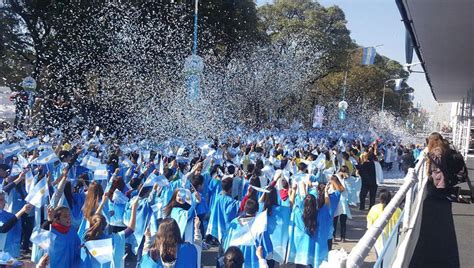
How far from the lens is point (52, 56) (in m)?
25.4

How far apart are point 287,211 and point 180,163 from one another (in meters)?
4.30

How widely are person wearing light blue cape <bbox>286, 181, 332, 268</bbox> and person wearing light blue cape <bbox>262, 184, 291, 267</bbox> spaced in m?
0.08

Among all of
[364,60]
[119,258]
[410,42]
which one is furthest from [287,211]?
[364,60]

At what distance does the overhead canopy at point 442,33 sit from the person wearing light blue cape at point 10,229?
5.31 metres

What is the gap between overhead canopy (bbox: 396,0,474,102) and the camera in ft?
23.3

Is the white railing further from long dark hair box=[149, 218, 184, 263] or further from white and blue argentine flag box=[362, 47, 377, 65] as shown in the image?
→ white and blue argentine flag box=[362, 47, 377, 65]

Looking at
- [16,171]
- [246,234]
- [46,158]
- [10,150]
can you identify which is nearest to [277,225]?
[246,234]

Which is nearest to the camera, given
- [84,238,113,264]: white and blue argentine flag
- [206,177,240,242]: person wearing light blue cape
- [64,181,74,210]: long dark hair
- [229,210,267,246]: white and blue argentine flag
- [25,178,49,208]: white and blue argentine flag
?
[84,238,113,264]: white and blue argentine flag

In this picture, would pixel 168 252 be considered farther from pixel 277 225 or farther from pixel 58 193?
pixel 58 193

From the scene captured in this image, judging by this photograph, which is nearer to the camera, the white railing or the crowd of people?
the white railing

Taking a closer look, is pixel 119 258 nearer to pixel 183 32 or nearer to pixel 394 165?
pixel 183 32

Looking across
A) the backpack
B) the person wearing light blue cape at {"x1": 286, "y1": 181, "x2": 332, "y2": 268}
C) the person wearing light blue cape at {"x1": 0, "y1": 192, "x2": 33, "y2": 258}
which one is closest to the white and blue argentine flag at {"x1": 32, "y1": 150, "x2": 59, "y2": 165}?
the person wearing light blue cape at {"x1": 0, "y1": 192, "x2": 33, "y2": 258}

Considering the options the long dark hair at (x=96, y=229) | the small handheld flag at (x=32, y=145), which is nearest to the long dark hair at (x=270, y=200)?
the long dark hair at (x=96, y=229)

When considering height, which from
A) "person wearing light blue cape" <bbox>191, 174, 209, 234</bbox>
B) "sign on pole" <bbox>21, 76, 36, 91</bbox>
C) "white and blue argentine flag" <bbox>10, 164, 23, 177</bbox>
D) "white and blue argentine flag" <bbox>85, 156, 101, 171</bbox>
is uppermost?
"sign on pole" <bbox>21, 76, 36, 91</bbox>
